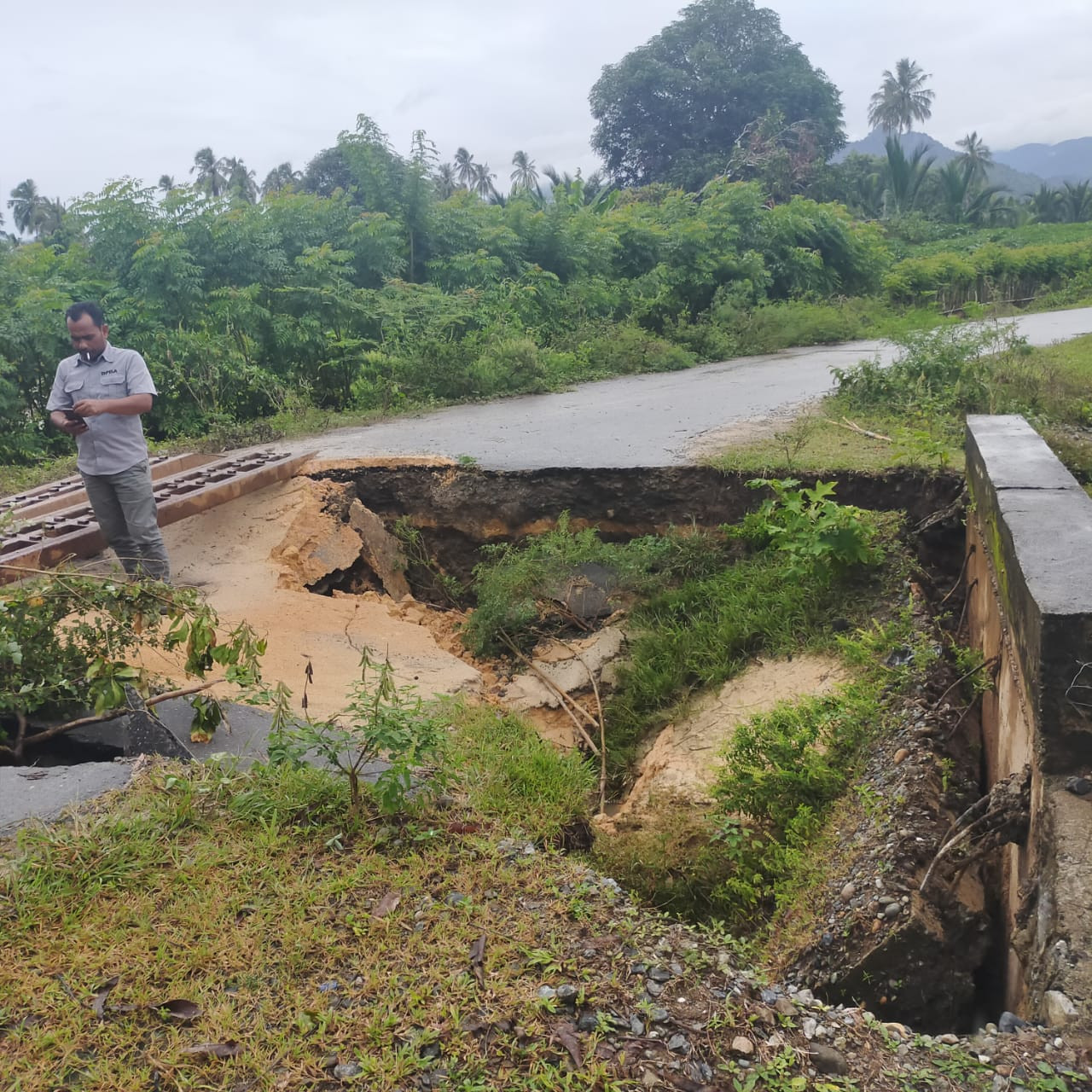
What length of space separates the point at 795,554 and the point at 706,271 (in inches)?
407

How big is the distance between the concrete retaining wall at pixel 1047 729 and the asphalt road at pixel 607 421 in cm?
330

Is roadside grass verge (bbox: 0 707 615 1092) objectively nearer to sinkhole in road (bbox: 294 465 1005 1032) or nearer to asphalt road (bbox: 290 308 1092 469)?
sinkhole in road (bbox: 294 465 1005 1032)

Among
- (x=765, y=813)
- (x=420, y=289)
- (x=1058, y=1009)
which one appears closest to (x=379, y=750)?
(x=765, y=813)

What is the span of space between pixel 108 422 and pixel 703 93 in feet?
96.5

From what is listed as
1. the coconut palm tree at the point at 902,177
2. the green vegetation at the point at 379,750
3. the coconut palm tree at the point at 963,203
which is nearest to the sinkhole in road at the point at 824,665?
the green vegetation at the point at 379,750

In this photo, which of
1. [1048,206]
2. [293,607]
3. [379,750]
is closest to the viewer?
[379,750]

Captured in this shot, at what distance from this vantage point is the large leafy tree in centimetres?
2917

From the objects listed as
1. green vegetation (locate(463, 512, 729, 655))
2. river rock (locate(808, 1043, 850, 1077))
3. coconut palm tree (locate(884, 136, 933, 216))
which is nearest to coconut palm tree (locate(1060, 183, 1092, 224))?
coconut palm tree (locate(884, 136, 933, 216))

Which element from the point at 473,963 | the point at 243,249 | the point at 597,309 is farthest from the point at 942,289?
the point at 473,963

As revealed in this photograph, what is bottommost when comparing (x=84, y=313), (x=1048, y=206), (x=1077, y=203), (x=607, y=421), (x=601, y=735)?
(x=601, y=735)

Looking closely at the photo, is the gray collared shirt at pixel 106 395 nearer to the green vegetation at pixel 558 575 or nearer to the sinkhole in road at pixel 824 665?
the sinkhole in road at pixel 824 665

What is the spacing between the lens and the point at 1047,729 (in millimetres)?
2422

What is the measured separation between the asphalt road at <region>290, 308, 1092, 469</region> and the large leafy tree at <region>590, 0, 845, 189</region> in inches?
807

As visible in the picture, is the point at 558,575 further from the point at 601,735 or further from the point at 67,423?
the point at 67,423
